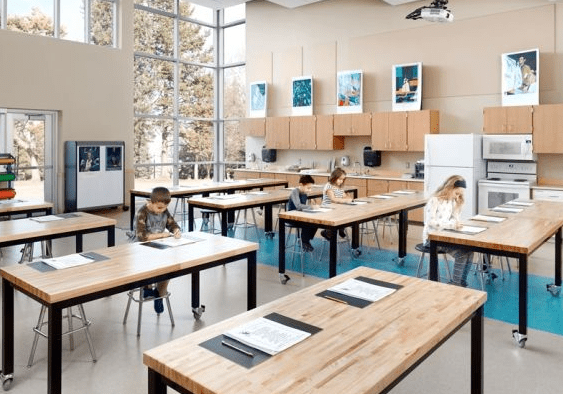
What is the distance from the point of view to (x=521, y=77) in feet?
26.4

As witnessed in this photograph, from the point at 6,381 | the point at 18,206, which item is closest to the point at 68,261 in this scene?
the point at 6,381

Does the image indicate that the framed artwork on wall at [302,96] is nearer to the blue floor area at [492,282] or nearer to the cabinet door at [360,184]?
the cabinet door at [360,184]

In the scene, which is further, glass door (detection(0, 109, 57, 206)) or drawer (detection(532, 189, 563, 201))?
glass door (detection(0, 109, 57, 206))

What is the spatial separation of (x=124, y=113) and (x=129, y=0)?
257cm

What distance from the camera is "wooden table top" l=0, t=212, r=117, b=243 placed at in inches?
158

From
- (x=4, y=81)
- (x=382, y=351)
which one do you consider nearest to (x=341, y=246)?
(x=382, y=351)

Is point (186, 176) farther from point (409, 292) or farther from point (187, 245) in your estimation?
point (409, 292)

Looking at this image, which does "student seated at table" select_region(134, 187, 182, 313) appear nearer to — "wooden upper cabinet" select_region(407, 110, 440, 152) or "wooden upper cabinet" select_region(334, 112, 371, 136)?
"wooden upper cabinet" select_region(407, 110, 440, 152)

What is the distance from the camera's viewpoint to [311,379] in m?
1.59

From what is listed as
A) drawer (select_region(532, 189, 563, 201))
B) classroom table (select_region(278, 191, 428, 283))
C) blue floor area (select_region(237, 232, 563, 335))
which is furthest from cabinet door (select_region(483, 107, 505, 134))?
blue floor area (select_region(237, 232, 563, 335))

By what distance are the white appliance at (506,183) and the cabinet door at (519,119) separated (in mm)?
633

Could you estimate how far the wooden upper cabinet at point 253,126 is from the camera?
465 inches

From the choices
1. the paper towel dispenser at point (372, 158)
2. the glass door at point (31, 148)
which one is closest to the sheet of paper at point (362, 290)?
the paper towel dispenser at point (372, 158)

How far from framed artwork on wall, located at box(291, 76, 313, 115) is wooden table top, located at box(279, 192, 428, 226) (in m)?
4.96
